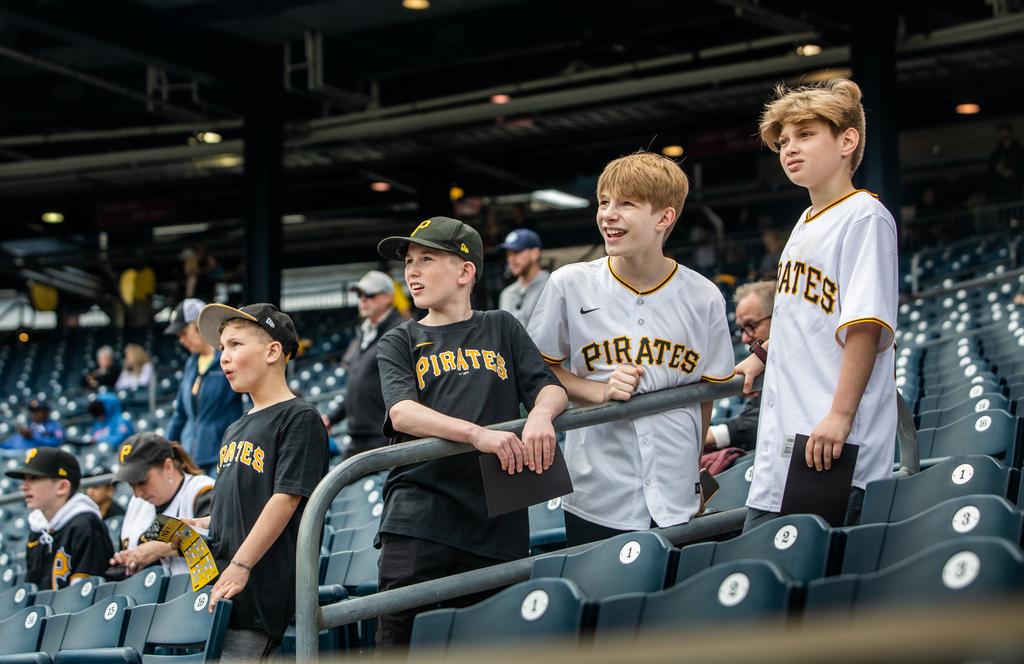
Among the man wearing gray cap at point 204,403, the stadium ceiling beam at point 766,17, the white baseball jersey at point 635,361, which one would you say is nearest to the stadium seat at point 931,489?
the white baseball jersey at point 635,361

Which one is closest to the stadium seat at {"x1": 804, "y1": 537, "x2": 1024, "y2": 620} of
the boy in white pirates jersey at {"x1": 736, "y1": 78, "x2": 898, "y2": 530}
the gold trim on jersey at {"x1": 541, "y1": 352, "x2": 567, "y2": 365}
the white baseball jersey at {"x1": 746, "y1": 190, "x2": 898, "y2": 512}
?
the boy in white pirates jersey at {"x1": 736, "y1": 78, "x2": 898, "y2": 530}

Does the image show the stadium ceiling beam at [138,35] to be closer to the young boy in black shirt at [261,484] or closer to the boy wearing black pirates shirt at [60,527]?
the boy wearing black pirates shirt at [60,527]

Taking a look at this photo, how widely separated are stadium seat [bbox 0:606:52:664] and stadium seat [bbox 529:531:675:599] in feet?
7.64

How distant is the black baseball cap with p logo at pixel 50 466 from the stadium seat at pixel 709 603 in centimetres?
407

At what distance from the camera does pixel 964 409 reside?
4641mm

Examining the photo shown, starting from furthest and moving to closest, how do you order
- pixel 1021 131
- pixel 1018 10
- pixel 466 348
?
pixel 1021 131 < pixel 1018 10 < pixel 466 348

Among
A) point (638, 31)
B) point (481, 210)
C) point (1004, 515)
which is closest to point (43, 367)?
point (481, 210)

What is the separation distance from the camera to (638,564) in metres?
2.55

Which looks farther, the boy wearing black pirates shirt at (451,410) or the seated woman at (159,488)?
the seated woman at (159,488)

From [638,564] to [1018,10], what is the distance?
487 inches

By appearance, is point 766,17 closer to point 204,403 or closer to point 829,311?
point 204,403

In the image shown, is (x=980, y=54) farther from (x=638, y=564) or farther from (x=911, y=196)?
(x=638, y=564)

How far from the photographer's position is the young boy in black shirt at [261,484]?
10.8ft

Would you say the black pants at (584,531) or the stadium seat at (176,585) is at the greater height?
the black pants at (584,531)
